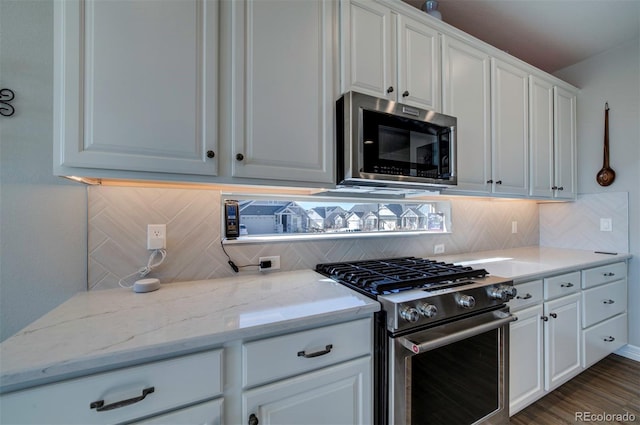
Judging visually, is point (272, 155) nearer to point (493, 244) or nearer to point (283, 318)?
point (283, 318)

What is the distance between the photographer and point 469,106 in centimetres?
177

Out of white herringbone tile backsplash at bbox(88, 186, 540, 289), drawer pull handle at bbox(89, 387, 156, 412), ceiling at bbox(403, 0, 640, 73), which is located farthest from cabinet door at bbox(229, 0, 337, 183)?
ceiling at bbox(403, 0, 640, 73)

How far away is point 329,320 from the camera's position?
0.95m

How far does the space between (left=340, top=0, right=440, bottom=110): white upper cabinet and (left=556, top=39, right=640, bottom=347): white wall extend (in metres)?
2.01

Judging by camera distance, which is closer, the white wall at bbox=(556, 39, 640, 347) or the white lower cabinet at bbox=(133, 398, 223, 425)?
the white lower cabinet at bbox=(133, 398, 223, 425)

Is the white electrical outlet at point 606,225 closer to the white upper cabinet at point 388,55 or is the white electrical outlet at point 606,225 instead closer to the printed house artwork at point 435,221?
the printed house artwork at point 435,221

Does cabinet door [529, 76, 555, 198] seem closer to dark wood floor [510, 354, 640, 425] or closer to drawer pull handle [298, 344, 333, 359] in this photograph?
dark wood floor [510, 354, 640, 425]

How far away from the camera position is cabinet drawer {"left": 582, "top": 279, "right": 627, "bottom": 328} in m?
1.90

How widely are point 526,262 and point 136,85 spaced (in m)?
2.54

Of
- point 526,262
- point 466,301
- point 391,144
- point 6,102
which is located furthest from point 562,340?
Result: point 6,102

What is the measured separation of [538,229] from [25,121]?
400 centimetres

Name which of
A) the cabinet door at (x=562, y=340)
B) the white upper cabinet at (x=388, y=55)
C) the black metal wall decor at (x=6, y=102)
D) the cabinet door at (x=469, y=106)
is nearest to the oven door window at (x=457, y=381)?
the cabinet door at (x=562, y=340)

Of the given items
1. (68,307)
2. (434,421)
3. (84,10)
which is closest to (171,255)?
(68,307)

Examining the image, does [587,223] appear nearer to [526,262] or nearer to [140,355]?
[526,262]
